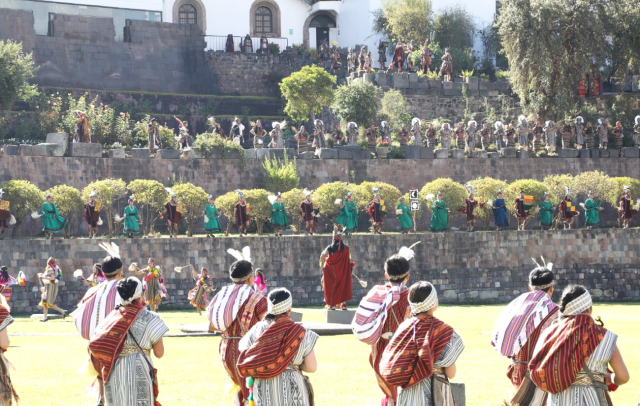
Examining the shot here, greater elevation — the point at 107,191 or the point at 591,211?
the point at 107,191

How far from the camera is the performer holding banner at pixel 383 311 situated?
9648 mm

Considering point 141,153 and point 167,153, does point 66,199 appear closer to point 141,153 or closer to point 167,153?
point 141,153

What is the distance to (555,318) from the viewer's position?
9.23 m

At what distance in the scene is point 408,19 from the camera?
1769 inches

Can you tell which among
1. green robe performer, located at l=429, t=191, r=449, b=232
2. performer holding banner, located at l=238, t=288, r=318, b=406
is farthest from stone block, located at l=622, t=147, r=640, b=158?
performer holding banner, located at l=238, t=288, r=318, b=406

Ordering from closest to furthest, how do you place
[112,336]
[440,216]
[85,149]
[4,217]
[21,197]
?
[112,336], [4,217], [21,197], [440,216], [85,149]

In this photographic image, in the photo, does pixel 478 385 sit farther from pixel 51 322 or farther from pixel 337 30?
pixel 337 30

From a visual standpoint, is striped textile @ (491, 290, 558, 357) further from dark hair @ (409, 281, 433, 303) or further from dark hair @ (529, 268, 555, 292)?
dark hair @ (409, 281, 433, 303)

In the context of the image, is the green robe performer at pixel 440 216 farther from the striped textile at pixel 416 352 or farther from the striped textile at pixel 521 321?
the striped textile at pixel 416 352

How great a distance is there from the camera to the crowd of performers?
7.99 meters

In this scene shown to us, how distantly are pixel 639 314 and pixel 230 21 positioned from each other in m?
28.0

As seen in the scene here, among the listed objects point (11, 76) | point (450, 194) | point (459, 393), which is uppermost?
point (11, 76)

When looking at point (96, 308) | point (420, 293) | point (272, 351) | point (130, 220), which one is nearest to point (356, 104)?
point (130, 220)

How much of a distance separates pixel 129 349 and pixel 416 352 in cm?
247
